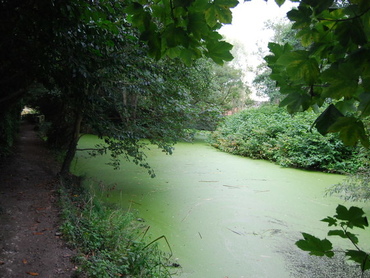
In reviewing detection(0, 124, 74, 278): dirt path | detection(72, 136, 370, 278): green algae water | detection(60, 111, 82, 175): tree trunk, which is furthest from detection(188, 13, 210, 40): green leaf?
detection(60, 111, 82, 175): tree trunk

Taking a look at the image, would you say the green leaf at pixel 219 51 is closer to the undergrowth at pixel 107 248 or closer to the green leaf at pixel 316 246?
the green leaf at pixel 316 246

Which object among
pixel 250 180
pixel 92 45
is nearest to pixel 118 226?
pixel 92 45

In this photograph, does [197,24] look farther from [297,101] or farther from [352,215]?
[352,215]

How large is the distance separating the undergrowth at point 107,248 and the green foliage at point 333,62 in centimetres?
152

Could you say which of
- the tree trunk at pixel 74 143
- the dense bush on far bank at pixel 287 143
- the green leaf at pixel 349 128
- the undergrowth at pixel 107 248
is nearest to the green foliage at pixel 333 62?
the green leaf at pixel 349 128

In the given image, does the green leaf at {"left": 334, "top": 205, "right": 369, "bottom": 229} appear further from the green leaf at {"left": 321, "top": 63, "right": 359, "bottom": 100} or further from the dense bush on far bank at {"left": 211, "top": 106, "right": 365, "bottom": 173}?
the dense bush on far bank at {"left": 211, "top": 106, "right": 365, "bottom": 173}

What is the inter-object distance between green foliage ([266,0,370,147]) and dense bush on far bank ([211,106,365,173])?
4530mm

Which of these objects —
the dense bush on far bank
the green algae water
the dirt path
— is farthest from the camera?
the dense bush on far bank

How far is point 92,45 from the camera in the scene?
1.93 meters

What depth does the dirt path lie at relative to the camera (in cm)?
167

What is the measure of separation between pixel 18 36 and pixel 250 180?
439 cm

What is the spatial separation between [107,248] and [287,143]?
18.8ft

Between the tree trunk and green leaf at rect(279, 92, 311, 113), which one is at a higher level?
green leaf at rect(279, 92, 311, 113)

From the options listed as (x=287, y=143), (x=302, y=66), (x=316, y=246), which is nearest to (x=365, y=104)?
(x=302, y=66)
